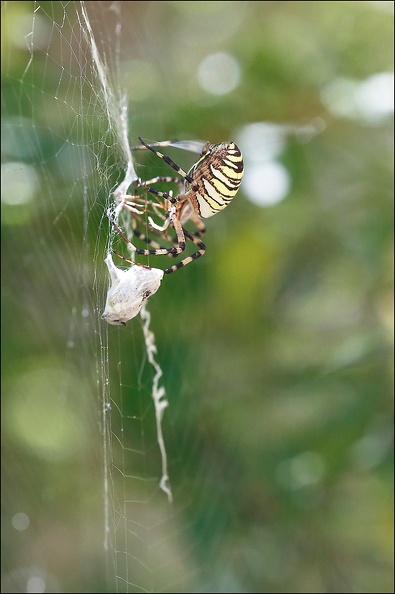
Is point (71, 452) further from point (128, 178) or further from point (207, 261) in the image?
point (128, 178)

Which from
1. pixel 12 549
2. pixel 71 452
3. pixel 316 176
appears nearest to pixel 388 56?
pixel 316 176

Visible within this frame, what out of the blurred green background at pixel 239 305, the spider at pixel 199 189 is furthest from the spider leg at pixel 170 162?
the blurred green background at pixel 239 305

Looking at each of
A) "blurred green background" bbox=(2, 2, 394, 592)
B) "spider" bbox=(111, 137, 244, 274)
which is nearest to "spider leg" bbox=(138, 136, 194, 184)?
"spider" bbox=(111, 137, 244, 274)

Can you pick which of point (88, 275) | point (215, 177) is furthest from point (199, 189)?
point (88, 275)

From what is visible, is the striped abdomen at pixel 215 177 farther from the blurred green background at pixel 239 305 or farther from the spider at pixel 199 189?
the blurred green background at pixel 239 305

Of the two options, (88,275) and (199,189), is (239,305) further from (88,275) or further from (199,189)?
(199,189)

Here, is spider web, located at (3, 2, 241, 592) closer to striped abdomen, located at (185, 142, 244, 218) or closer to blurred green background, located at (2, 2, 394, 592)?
blurred green background, located at (2, 2, 394, 592)
